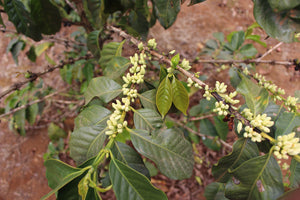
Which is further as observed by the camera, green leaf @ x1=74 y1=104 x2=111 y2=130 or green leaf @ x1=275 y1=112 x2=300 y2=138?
green leaf @ x1=74 y1=104 x2=111 y2=130

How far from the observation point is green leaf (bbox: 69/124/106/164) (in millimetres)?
691

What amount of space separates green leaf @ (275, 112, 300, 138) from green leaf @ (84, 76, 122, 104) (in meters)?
0.65

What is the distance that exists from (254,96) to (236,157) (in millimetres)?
254

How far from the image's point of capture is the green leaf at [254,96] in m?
0.68

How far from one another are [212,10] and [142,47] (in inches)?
109

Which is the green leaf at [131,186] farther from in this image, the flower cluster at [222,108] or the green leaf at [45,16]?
the green leaf at [45,16]

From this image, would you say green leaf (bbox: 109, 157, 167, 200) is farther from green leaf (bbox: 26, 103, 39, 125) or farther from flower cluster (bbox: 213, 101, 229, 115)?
green leaf (bbox: 26, 103, 39, 125)

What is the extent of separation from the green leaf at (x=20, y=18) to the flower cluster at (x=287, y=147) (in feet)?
4.84

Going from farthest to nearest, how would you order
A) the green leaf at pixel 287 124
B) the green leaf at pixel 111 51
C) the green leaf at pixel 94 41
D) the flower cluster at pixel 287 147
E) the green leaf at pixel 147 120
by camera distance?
the green leaf at pixel 94 41 < the green leaf at pixel 111 51 < the green leaf at pixel 147 120 < the green leaf at pixel 287 124 < the flower cluster at pixel 287 147

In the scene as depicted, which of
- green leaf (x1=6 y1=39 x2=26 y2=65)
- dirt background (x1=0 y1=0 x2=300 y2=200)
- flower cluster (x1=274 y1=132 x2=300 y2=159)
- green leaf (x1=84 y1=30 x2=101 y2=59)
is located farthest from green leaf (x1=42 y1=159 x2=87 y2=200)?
green leaf (x1=6 y1=39 x2=26 y2=65)

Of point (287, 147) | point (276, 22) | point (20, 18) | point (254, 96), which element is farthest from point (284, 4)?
point (20, 18)

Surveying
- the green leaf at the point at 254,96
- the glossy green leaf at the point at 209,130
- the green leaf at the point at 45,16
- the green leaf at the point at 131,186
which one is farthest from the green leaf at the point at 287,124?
the green leaf at the point at 45,16

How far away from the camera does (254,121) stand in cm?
61

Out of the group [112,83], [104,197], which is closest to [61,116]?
[104,197]
